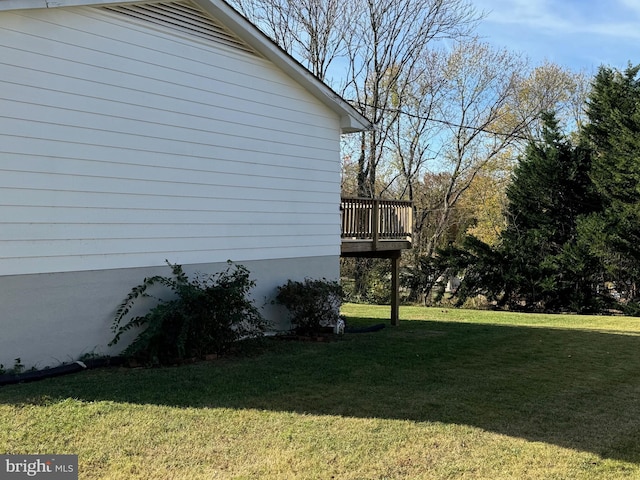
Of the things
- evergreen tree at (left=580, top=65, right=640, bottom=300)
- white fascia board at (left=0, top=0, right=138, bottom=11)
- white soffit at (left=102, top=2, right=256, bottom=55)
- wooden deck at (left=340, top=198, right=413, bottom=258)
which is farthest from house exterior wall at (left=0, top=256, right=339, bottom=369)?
evergreen tree at (left=580, top=65, right=640, bottom=300)

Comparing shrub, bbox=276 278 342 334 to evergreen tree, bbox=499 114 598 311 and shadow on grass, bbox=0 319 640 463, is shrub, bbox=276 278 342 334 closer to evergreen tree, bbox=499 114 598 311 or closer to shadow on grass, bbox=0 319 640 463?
shadow on grass, bbox=0 319 640 463

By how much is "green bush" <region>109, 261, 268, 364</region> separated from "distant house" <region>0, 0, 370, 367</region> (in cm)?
26

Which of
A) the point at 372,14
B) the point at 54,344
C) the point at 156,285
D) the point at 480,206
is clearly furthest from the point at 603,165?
the point at 54,344

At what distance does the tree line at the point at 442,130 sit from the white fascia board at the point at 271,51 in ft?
37.0

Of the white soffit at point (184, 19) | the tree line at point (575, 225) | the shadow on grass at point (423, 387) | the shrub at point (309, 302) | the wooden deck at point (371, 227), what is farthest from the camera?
the tree line at point (575, 225)

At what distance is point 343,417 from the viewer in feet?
17.2

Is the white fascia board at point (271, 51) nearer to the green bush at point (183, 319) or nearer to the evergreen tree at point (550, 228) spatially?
the green bush at point (183, 319)

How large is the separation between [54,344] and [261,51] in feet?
19.7

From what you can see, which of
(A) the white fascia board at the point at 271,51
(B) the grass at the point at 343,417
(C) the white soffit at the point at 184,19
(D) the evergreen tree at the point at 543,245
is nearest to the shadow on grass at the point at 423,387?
(B) the grass at the point at 343,417

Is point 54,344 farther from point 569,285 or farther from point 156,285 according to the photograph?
point 569,285

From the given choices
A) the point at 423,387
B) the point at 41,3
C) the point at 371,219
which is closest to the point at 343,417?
the point at 423,387

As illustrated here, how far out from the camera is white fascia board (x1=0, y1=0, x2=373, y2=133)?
7.62 metres

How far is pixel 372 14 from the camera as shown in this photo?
25.5 metres

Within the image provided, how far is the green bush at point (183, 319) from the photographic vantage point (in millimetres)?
7672
